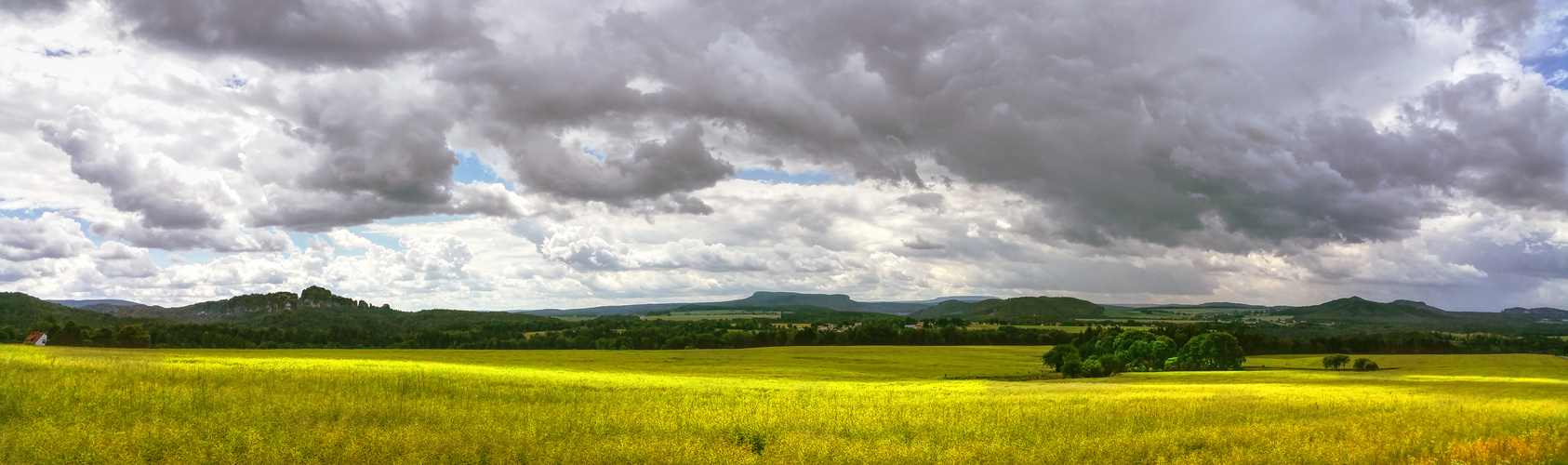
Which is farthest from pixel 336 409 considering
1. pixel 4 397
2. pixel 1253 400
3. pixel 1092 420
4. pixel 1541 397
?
pixel 1541 397

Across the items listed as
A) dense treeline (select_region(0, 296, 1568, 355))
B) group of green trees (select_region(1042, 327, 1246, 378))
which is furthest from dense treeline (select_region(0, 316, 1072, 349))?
group of green trees (select_region(1042, 327, 1246, 378))

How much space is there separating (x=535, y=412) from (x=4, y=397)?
31.2 ft

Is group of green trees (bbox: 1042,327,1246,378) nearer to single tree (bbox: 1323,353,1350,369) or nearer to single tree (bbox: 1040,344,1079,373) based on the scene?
single tree (bbox: 1040,344,1079,373)

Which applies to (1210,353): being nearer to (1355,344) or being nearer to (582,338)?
(1355,344)

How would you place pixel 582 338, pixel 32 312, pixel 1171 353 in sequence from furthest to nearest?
pixel 582 338, pixel 32 312, pixel 1171 353

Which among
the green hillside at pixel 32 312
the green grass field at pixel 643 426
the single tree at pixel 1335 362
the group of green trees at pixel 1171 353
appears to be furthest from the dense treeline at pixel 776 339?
the green grass field at pixel 643 426

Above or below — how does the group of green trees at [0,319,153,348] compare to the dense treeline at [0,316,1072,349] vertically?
above

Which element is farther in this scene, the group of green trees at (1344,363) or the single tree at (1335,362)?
the single tree at (1335,362)

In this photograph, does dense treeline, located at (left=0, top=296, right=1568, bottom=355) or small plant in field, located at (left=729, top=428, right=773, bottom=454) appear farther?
dense treeline, located at (left=0, top=296, right=1568, bottom=355)

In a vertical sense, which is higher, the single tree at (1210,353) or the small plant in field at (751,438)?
the small plant in field at (751,438)

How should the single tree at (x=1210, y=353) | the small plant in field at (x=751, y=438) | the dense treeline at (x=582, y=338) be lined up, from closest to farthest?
the small plant in field at (x=751, y=438) < the single tree at (x=1210, y=353) < the dense treeline at (x=582, y=338)

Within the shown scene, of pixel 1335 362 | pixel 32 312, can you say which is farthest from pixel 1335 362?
pixel 32 312

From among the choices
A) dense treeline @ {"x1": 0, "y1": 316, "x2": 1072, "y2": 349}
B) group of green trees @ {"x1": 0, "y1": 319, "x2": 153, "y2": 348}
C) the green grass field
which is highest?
Result: the green grass field

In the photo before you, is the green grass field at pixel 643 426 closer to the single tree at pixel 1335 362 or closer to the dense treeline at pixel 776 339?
the dense treeline at pixel 776 339
